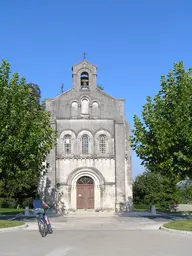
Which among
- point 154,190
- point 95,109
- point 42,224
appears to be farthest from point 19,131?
point 154,190

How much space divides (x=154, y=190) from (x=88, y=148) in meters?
14.1

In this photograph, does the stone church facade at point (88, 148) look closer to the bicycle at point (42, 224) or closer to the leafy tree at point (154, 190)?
Result: the leafy tree at point (154, 190)

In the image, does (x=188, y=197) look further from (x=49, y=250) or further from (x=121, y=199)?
(x=49, y=250)

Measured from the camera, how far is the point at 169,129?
72.4ft

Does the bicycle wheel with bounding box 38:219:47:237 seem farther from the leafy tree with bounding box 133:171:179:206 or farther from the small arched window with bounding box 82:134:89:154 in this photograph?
the leafy tree with bounding box 133:171:179:206

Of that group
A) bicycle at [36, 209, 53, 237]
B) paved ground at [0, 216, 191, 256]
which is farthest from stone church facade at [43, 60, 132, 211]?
bicycle at [36, 209, 53, 237]

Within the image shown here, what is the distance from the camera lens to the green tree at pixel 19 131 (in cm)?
2205

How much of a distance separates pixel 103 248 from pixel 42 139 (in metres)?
11.8

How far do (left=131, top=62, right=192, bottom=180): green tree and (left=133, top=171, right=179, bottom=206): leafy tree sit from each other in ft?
73.1

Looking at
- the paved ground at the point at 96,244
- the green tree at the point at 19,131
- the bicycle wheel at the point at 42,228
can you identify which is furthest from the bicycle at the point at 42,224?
the green tree at the point at 19,131

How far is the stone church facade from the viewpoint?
3531 cm

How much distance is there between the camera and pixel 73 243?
1413 centimetres

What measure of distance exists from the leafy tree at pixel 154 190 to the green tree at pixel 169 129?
22.3 meters

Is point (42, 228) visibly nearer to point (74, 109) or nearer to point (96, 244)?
point (96, 244)
